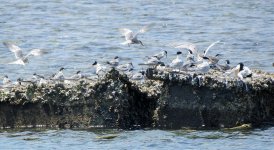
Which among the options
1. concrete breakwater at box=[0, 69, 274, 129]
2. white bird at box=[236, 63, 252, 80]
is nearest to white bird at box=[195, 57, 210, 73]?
concrete breakwater at box=[0, 69, 274, 129]

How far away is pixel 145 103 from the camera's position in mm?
17344

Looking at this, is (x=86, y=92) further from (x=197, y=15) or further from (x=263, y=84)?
(x=197, y=15)

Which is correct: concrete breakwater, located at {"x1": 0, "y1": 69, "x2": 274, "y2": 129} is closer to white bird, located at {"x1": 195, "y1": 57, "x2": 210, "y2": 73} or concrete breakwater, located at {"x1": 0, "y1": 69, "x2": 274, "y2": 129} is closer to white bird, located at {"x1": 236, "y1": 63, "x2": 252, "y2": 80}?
white bird, located at {"x1": 236, "y1": 63, "x2": 252, "y2": 80}

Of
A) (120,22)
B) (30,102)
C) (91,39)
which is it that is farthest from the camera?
(120,22)

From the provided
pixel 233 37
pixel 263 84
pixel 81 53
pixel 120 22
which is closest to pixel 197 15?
pixel 120 22

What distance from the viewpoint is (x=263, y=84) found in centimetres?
1727

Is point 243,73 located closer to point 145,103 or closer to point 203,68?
point 203,68

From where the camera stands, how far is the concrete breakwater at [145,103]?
17.1 meters

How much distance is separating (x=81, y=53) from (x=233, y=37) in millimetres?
6016

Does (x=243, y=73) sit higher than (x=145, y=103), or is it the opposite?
(x=243, y=73)

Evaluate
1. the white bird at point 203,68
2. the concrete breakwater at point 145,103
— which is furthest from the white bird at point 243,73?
the white bird at point 203,68

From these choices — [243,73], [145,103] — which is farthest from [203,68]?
[145,103]

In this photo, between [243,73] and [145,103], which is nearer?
[145,103]

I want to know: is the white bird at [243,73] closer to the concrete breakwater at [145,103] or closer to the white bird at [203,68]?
the concrete breakwater at [145,103]
